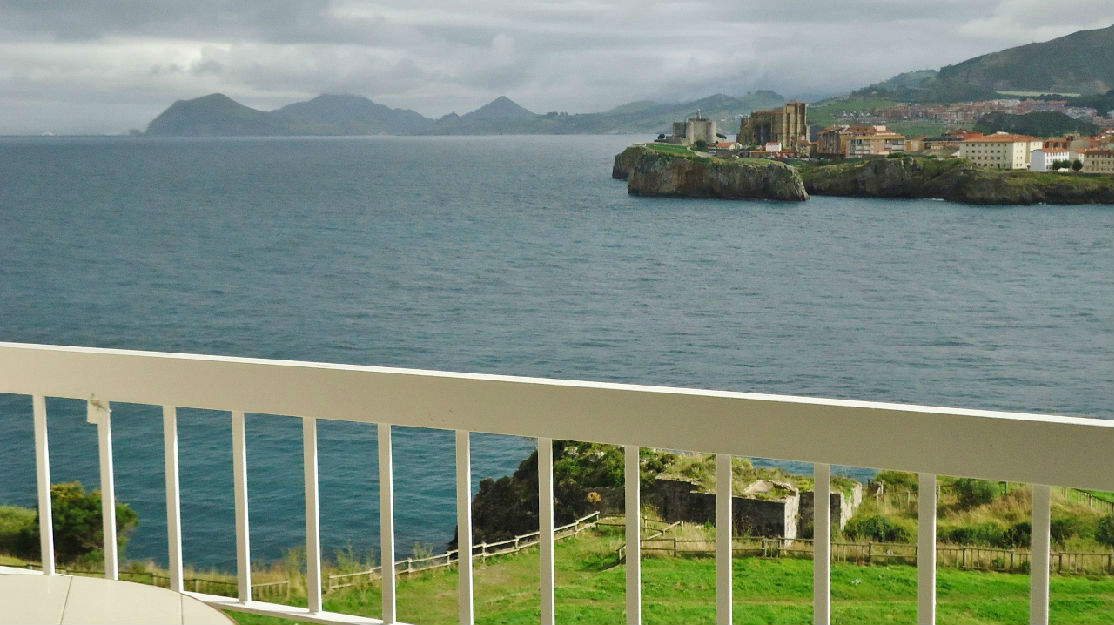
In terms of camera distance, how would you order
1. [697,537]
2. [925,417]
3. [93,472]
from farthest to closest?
[93,472], [697,537], [925,417]

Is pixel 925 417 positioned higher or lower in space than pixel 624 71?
lower

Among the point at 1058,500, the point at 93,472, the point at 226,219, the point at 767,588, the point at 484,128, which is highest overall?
the point at 484,128

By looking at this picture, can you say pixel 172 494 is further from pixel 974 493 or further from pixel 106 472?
pixel 974 493

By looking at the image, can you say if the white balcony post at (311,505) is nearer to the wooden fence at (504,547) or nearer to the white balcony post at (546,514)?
the white balcony post at (546,514)

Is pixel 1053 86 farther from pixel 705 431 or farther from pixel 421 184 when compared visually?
pixel 705 431

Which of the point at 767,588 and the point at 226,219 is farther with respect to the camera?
the point at 226,219

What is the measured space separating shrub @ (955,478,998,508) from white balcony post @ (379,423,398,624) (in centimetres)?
469

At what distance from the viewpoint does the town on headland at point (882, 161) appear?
7.46 metres

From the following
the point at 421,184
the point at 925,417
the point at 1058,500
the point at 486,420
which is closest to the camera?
the point at 925,417

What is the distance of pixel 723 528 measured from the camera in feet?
3.50

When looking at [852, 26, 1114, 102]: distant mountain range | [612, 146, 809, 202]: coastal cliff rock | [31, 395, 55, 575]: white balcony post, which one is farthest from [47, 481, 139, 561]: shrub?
[852, 26, 1114, 102]: distant mountain range

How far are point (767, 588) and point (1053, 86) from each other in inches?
227

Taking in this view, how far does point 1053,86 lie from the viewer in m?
7.75

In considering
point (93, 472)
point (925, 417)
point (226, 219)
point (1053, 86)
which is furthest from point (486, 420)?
point (226, 219)
